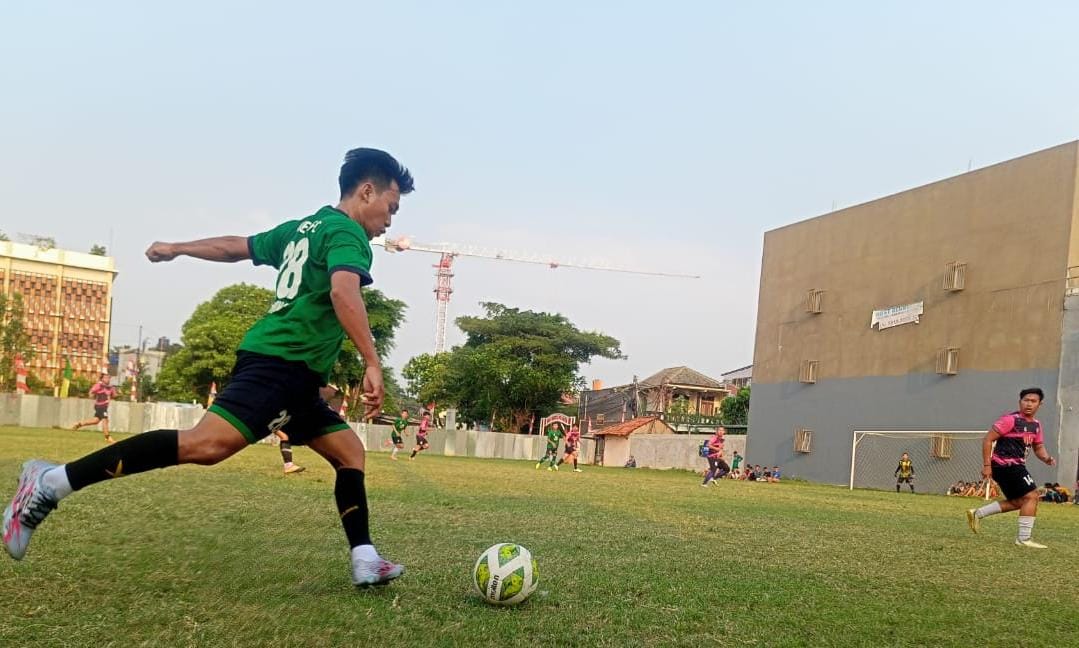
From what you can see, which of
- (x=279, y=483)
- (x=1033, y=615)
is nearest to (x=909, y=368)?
(x=279, y=483)

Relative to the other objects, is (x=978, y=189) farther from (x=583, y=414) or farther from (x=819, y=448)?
(x=583, y=414)

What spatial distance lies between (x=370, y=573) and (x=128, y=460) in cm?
122

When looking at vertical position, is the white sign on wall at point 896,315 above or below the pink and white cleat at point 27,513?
above

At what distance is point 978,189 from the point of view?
35656mm

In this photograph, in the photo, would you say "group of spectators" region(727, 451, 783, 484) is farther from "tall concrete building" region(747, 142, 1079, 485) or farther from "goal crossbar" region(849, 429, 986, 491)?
"goal crossbar" region(849, 429, 986, 491)

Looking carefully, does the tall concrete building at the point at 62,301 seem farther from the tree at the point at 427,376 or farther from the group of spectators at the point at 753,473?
the group of spectators at the point at 753,473

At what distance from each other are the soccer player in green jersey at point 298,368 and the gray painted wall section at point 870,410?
3086 centimetres

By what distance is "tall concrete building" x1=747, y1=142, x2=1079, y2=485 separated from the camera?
106 ft

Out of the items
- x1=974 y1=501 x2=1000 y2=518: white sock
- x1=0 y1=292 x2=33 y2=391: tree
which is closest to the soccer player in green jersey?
x1=974 y1=501 x2=1000 y2=518: white sock

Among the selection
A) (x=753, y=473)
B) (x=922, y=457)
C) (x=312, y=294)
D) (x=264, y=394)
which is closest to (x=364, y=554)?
(x=264, y=394)

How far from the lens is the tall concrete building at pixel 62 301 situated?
83812mm

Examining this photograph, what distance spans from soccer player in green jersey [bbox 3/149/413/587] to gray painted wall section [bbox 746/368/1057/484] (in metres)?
30.9

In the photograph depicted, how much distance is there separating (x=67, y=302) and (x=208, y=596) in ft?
300

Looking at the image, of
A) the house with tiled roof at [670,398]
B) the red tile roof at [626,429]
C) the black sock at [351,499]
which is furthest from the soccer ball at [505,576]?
the house with tiled roof at [670,398]
